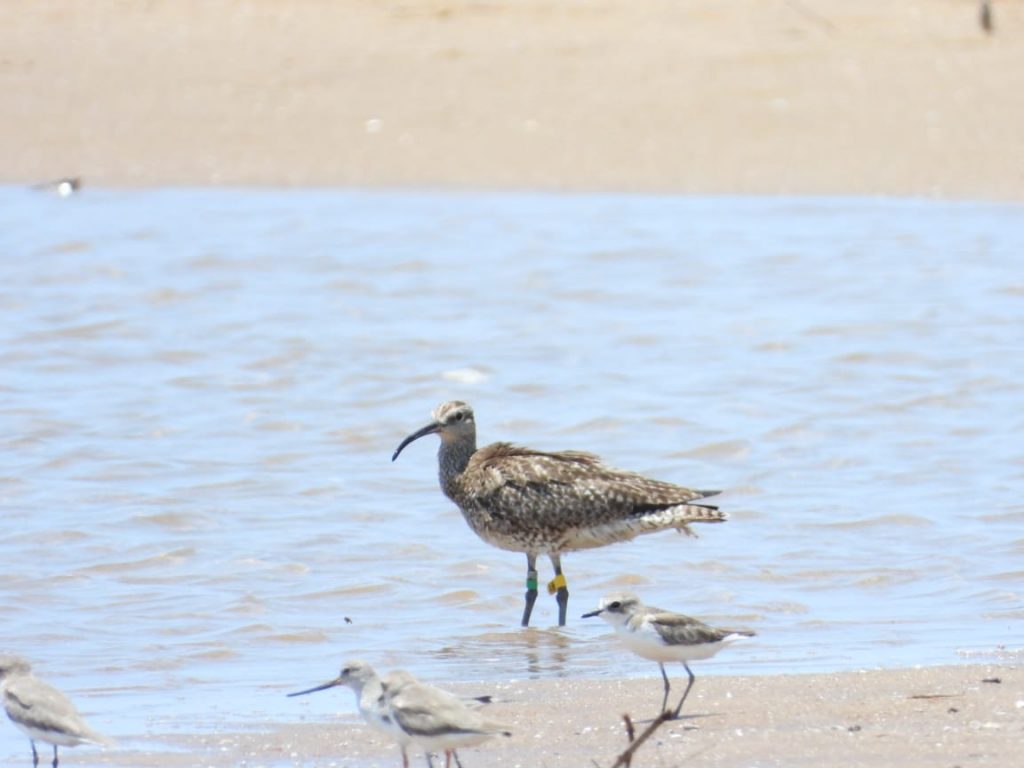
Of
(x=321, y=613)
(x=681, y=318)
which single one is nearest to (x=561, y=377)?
(x=681, y=318)

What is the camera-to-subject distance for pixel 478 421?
12.3 m

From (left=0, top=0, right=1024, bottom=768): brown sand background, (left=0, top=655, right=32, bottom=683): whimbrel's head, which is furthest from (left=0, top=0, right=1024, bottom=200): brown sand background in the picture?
(left=0, top=655, right=32, bottom=683): whimbrel's head

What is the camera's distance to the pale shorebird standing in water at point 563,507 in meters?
8.68

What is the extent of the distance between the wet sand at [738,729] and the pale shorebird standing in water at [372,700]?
10.4 inches

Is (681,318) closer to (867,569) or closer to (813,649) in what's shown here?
(867,569)

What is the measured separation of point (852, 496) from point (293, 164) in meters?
9.29

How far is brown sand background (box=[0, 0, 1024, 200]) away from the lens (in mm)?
18125

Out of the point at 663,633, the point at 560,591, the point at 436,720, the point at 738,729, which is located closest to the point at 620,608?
the point at 663,633

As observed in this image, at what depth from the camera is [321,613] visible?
28.2 feet

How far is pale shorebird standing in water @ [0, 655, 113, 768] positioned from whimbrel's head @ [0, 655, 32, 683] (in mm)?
62

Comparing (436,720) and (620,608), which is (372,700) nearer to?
(436,720)

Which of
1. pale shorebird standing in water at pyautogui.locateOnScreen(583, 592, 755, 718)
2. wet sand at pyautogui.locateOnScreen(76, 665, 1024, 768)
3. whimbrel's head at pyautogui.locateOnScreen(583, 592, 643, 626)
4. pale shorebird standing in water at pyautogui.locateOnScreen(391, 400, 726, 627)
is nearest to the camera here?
wet sand at pyautogui.locateOnScreen(76, 665, 1024, 768)

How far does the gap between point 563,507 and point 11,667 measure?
3.21m

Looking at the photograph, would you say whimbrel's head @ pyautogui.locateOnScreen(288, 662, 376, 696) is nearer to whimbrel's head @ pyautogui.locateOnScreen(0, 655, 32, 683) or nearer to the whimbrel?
the whimbrel
